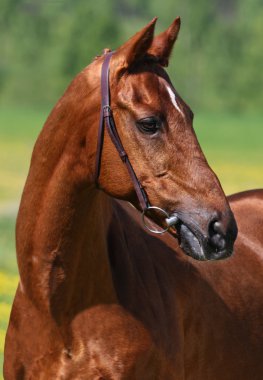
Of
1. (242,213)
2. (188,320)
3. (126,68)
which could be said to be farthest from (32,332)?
(242,213)

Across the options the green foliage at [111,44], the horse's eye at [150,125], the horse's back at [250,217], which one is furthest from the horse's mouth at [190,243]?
the green foliage at [111,44]

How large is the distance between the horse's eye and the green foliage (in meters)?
44.7

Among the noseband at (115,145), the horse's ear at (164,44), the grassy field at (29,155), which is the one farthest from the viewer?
the grassy field at (29,155)

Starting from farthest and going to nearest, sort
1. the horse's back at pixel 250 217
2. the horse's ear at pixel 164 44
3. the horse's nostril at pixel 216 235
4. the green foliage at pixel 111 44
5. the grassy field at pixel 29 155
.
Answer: the green foliage at pixel 111 44, the grassy field at pixel 29 155, the horse's back at pixel 250 217, the horse's ear at pixel 164 44, the horse's nostril at pixel 216 235

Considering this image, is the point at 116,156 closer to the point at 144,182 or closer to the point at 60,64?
the point at 144,182

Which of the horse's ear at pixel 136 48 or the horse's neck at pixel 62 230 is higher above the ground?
the horse's ear at pixel 136 48

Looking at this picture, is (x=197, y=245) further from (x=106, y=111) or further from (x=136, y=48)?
(x=136, y=48)

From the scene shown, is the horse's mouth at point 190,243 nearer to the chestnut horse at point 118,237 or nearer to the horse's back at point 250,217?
the chestnut horse at point 118,237

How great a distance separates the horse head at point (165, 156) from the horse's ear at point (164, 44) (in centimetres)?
9

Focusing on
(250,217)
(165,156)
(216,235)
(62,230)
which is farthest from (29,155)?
(216,235)

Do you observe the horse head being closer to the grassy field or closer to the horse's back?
the horse's back

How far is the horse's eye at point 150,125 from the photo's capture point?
4.43 m

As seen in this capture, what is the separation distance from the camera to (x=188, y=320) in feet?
17.4

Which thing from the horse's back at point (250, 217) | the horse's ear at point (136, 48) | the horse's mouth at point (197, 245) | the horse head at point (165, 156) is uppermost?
the horse's ear at point (136, 48)
